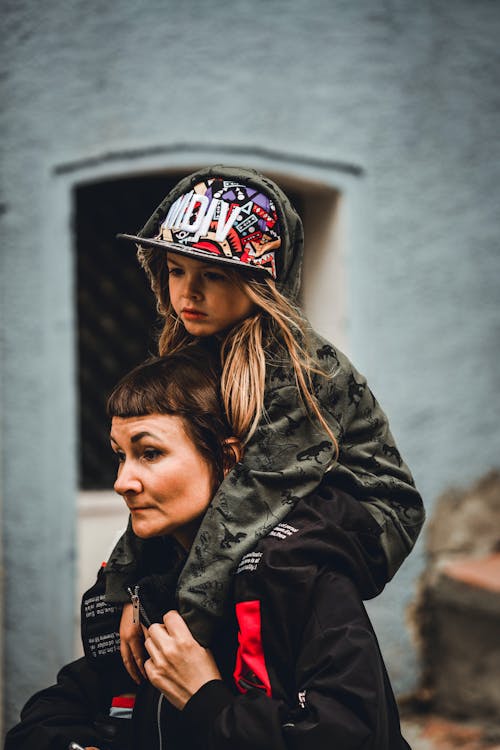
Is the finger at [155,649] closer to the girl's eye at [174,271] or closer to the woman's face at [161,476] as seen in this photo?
the woman's face at [161,476]

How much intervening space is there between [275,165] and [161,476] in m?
3.06

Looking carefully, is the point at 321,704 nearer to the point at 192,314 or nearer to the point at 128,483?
the point at 128,483

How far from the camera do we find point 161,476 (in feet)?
5.90

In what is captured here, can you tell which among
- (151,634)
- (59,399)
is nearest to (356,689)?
(151,634)

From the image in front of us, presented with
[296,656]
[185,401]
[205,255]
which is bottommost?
[296,656]

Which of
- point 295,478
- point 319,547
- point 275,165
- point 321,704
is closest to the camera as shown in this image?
point 321,704

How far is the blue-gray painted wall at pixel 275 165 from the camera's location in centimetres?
431

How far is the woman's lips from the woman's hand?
1.99 feet

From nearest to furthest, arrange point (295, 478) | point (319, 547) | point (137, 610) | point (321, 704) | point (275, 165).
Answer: point (321, 704), point (319, 547), point (295, 478), point (137, 610), point (275, 165)

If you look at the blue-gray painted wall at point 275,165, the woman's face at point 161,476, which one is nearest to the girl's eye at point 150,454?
the woman's face at point 161,476

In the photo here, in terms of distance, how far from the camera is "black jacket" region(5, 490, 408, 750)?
158cm

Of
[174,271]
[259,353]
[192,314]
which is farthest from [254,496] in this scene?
[174,271]

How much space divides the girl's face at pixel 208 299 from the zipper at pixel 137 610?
0.56m

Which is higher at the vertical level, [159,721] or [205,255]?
[205,255]
